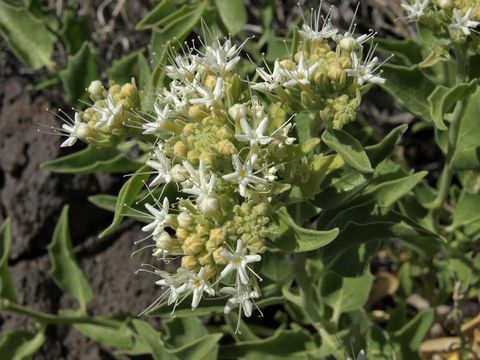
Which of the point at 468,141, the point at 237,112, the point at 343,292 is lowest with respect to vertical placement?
the point at 343,292

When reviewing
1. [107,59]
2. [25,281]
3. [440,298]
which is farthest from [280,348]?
[107,59]

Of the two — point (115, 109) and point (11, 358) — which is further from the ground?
point (115, 109)

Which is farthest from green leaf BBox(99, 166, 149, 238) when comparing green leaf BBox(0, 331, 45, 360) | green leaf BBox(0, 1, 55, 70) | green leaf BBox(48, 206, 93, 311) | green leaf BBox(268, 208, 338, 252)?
green leaf BBox(0, 1, 55, 70)

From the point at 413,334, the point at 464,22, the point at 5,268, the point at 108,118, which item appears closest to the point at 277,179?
the point at 108,118

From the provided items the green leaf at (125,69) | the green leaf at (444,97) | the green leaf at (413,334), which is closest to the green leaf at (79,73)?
the green leaf at (125,69)

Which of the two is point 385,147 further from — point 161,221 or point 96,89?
point 96,89

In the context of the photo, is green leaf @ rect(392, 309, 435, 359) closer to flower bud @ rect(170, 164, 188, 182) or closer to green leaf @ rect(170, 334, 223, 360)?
green leaf @ rect(170, 334, 223, 360)

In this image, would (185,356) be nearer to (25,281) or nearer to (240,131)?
(240,131)

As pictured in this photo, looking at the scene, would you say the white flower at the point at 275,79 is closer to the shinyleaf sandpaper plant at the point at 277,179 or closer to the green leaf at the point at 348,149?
the shinyleaf sandpaper plant at the point at 277,179
